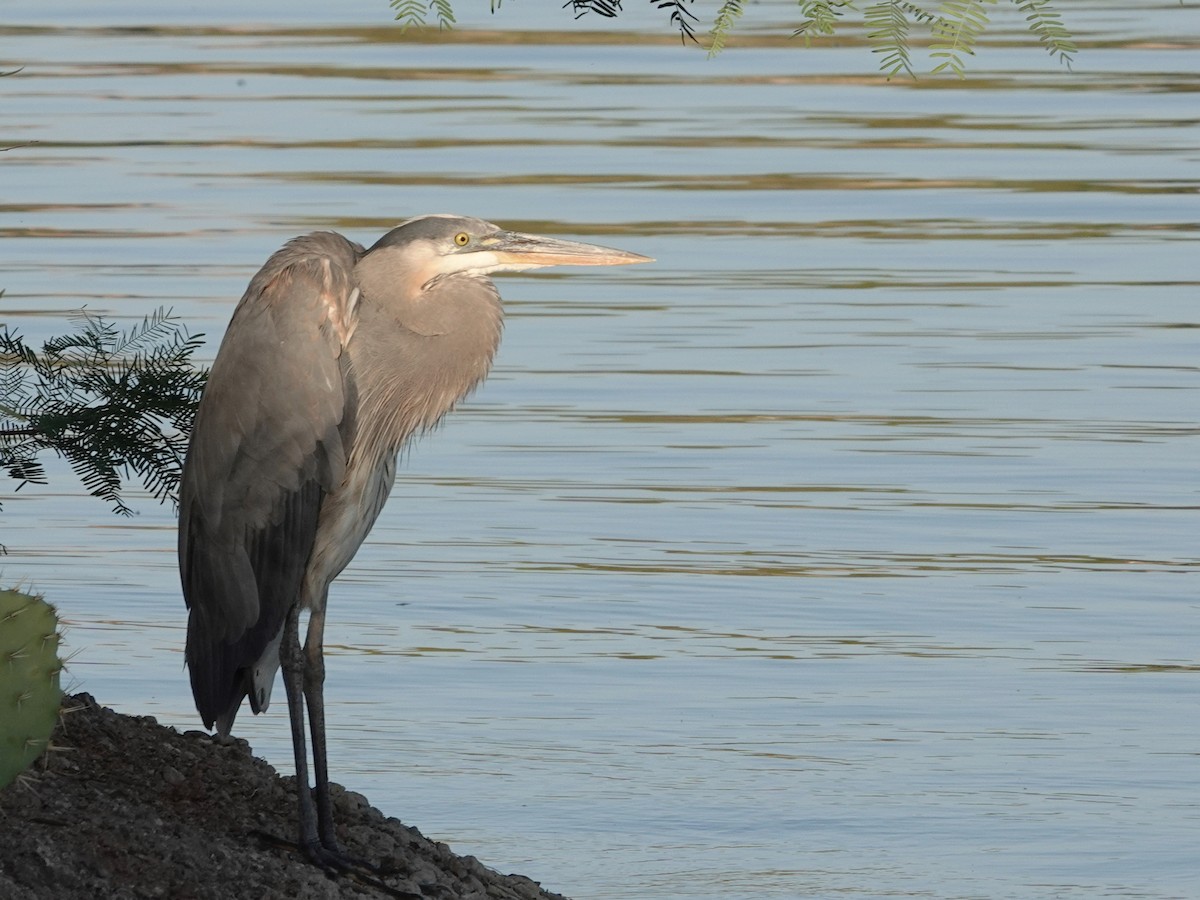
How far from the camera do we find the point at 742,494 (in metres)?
12.0

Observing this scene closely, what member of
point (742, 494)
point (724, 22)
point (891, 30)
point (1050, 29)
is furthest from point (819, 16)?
point (742, 494)

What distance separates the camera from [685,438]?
508 inches

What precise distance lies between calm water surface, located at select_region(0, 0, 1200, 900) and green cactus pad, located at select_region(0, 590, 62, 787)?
2.40 meters

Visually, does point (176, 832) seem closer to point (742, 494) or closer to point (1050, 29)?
point (1050, 29)

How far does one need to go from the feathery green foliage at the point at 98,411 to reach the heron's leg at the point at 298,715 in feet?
1.80

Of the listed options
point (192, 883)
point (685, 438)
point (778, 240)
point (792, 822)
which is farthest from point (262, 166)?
point (192, 883)

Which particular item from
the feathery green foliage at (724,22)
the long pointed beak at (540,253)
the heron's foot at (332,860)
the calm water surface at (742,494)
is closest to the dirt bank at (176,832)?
the heron's foot at (332,860)

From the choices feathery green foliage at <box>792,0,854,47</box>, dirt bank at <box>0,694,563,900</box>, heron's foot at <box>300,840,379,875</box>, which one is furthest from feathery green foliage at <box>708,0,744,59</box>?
heron's foot at <box>300,840,379,875</box>

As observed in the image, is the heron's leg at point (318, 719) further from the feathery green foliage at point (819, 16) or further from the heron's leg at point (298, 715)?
the feathery green foliage at point (819, 16)

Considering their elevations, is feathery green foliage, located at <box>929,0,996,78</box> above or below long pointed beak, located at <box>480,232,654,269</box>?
below

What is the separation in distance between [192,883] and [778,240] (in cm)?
1236

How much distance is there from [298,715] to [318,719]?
14cm

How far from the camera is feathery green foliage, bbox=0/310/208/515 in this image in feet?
21.7

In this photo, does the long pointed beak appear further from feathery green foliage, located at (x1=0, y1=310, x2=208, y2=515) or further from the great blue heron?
feathery green foliage, located at (x1=0, y1=310, x2=208, y2=515)
